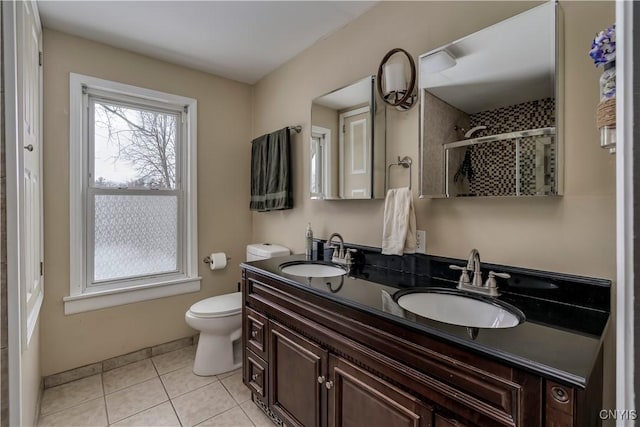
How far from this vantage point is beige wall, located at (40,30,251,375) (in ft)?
6.61

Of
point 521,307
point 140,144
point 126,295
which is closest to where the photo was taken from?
point 521,307

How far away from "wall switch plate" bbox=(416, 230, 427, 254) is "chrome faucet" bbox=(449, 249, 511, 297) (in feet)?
0.84

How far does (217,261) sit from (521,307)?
7.48ft

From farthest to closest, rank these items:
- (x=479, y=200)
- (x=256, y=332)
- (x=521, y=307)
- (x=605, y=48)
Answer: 1. (x=256, y=332)
2. (x=479, y=200)
3. (x=521, y=307)
4. (x=605, y=48)

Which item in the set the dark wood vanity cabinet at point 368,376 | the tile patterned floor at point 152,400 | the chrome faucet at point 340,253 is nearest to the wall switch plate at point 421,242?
the chrome faucet at point 340,253

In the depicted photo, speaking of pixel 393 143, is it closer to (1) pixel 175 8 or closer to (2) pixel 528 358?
(2) pixel 528 358

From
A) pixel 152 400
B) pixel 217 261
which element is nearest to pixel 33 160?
pixel 217 261

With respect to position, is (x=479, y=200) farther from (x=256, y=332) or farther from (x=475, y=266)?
(x=256, y=332)

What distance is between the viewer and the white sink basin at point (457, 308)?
107cm

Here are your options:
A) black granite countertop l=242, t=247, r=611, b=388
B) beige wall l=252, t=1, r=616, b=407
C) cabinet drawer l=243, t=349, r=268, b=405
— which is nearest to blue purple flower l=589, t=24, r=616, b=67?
beige wall l=252, t=1, r=616, b=407

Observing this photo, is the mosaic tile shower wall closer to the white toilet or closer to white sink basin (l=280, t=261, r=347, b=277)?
white sink basin (l=280, t=261, r=347, b=277)

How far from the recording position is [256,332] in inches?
67.4

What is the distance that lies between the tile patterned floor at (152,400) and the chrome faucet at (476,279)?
132 centimetres

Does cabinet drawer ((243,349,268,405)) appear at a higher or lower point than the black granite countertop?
lower
